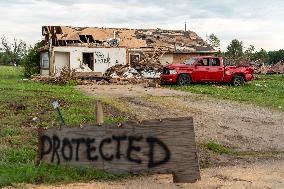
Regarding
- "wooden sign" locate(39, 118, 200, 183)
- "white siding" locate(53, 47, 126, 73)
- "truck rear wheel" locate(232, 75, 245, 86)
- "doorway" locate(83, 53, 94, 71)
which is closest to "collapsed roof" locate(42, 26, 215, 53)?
"white siding" locate(53, 47, 126, 73)

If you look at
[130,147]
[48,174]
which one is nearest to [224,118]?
[130,147]

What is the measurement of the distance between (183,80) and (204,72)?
4.18ft

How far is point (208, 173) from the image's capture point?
7.43 meters

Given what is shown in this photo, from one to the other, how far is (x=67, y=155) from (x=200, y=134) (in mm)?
4327

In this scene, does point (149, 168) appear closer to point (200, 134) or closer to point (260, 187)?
point (260, 187)

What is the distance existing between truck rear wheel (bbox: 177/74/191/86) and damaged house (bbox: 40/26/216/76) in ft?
28.1

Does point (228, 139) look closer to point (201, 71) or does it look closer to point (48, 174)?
point (48, 174)

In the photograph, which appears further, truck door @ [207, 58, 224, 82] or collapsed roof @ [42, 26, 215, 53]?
collapsed roof @ [42, 26, 215, 53]

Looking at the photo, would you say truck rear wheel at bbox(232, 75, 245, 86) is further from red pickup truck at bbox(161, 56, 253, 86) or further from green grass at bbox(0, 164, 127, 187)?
green grass at bbox(0, 164, 127, 187)

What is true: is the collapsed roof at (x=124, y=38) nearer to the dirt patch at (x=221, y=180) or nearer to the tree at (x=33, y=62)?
the tree at (x=33, y=62)

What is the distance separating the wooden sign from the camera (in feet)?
20.9

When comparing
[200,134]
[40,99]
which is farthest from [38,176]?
[40,99]

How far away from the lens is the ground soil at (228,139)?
6.75 metres

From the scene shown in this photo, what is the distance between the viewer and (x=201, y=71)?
88.5 feet
